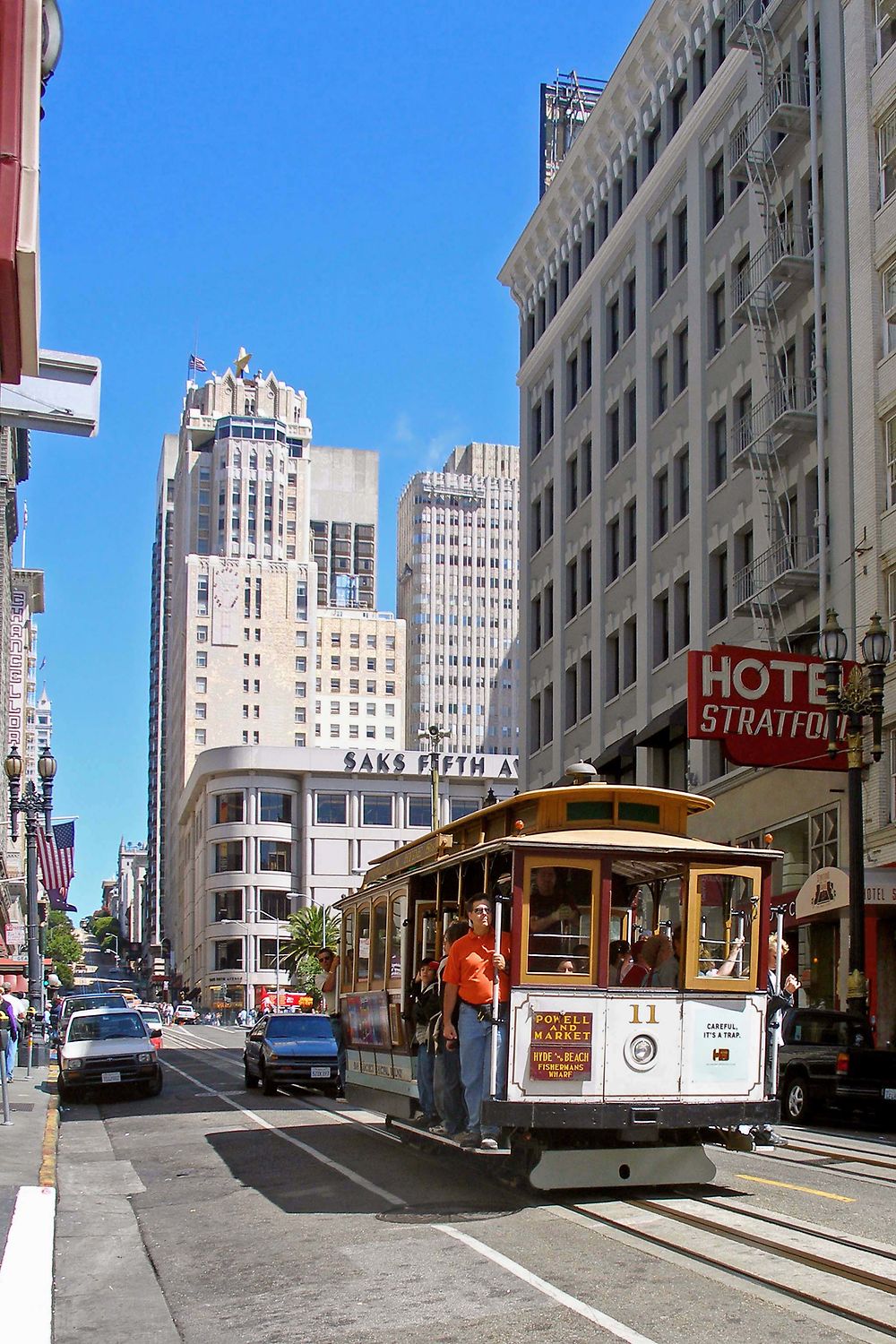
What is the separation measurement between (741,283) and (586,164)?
13.4m

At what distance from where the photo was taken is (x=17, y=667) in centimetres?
10231

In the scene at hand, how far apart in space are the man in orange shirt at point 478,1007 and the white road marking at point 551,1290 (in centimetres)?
115

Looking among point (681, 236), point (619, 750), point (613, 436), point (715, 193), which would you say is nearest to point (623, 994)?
point (619, 750)

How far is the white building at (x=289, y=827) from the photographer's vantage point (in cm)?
12450

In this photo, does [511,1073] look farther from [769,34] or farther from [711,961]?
[769,34]

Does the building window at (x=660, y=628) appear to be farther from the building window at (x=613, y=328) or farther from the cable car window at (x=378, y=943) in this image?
the cable car window at (x=378, y=943)

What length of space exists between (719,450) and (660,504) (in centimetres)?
385

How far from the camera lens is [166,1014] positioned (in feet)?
359

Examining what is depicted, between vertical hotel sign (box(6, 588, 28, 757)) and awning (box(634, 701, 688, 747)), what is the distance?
59.5m

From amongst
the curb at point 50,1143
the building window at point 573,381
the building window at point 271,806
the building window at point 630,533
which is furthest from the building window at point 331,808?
the curb at point 50,1143

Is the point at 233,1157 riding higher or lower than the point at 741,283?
lower

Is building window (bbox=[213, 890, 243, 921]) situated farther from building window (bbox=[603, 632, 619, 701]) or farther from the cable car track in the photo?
the cable car track

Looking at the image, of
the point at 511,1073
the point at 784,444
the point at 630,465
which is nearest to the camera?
the point at 511,1073

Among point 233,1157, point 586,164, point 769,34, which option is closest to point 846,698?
point 233,1157
